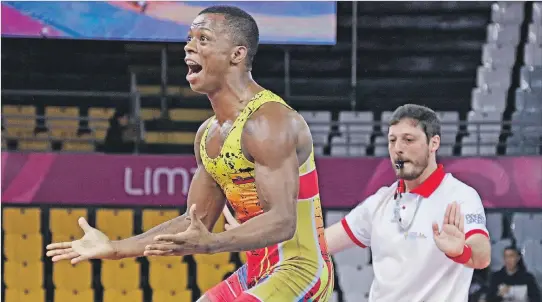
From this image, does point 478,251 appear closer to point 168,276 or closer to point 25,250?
point 168,276

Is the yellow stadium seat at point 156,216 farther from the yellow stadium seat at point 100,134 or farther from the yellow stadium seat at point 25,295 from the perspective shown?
the yellow stadium seat at point 100,134

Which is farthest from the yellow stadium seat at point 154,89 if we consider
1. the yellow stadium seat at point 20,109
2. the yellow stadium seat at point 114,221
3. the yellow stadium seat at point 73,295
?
the yellow stadium seat at point 73,295

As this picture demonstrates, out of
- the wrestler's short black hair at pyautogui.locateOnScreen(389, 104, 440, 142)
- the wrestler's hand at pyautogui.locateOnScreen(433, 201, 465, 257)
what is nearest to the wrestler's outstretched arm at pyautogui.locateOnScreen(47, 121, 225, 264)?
the wrestler's hand at pyautogui.locateOnScreen(433, 201, 465, 257)

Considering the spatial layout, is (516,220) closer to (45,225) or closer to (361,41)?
(361,41)

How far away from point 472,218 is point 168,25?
6259 millimetres

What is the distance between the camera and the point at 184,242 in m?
2.79

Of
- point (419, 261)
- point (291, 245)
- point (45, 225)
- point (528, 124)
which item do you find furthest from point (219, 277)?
point (291, 245)

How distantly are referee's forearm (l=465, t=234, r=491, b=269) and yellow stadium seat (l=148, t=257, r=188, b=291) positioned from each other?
17.6 ft

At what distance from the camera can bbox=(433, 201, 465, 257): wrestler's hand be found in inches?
150

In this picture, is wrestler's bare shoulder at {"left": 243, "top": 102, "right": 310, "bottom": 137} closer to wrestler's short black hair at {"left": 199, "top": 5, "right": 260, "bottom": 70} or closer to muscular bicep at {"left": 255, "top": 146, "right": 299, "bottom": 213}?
muscular bicep at {"left": 255, "top": 146, "right": 299, "bottom": 213}

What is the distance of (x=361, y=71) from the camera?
11.3 meters

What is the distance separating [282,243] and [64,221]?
20.0 feet

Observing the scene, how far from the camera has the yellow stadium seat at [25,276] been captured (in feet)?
29.7

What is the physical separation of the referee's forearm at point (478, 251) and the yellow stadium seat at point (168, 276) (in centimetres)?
537
